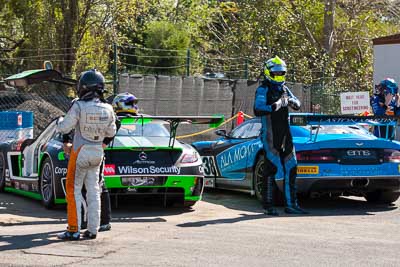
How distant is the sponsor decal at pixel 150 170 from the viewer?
10.2 m

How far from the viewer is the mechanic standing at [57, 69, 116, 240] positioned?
8234 millimetres

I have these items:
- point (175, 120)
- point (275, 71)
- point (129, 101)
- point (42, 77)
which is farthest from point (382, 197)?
point (42, 77)

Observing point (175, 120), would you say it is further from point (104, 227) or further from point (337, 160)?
A: point (337, 160)

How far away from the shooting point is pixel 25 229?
8.90 m

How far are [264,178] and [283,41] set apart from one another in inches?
948

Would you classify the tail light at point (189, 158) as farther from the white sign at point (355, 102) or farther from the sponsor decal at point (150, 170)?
the white sign at point (355, 102)

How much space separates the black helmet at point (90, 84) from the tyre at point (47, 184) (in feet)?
7.21

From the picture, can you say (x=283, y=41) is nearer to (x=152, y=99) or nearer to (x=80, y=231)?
(x=152, y=99)

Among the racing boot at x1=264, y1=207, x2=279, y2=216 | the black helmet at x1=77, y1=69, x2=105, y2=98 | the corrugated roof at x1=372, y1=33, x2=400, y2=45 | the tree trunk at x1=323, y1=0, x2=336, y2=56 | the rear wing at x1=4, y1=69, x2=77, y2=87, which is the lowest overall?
the racing boot at x1=264, y1=207, x2=279, y2=216

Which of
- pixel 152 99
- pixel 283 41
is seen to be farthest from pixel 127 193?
pixel 283 41

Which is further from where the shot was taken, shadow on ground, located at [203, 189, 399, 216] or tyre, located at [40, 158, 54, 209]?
shadow on ground, located at [203, 189, 399, 216]

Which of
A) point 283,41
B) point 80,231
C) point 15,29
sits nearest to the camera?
point 80,231

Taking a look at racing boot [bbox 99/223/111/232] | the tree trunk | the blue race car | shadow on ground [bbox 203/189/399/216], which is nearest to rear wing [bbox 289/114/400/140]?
the blue race car

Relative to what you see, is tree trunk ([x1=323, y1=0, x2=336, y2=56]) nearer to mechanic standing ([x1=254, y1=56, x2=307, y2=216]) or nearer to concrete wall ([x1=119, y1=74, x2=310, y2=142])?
concrete wall ([x1=119, y1=74, x2=310, y2=142])
